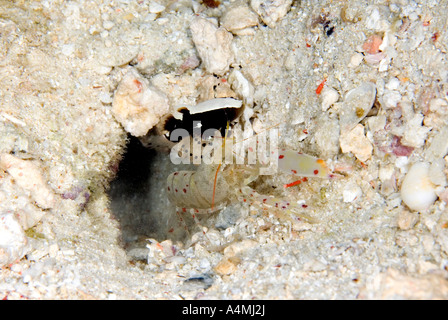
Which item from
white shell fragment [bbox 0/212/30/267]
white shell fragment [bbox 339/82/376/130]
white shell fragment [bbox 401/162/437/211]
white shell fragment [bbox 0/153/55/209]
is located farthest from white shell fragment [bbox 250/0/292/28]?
white shell fragment [bbox 0/212/30/267]

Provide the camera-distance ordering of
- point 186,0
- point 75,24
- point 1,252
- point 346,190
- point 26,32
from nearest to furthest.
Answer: point 1,252 < point 346,190 < point 26,32 < point 75,24 < point 186,0

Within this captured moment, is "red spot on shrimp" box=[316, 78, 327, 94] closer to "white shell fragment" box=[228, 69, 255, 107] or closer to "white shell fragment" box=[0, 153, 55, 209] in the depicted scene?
"white shell fragment" box=[228, 69, 255, 107]

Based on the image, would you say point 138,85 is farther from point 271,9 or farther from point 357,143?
point 357,143

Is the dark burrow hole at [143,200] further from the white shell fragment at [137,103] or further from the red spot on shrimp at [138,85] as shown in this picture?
the red spot on shrimp at [138,85]

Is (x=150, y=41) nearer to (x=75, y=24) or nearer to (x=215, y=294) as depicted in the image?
(x=75, y=24)

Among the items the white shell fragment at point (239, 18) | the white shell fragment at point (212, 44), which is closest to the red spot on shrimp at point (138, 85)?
the white shell fragment at point (212, 44)
